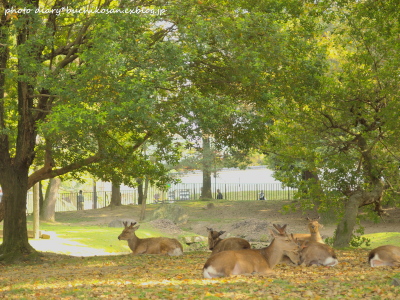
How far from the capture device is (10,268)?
1384cm

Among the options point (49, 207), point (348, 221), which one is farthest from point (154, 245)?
point (49, 207)

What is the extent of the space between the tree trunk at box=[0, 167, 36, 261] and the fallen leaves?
247 cm

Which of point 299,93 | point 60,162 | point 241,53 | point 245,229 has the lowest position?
point 245,229

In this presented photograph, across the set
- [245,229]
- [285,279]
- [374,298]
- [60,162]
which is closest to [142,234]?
[245,229]

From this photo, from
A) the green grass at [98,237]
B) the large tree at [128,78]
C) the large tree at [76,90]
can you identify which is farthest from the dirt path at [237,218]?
the large tree at [76,90]

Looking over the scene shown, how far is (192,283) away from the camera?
28.7 feet

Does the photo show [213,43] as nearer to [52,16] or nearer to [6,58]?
[52,16]

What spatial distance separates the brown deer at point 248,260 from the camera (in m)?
9.28

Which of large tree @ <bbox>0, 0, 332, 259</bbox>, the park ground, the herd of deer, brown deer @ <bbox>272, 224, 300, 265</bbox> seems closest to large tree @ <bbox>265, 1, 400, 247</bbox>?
large tree @ <bbox>0, 0, 332, 259</bbox>

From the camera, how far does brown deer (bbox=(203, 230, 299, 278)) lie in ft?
30.5

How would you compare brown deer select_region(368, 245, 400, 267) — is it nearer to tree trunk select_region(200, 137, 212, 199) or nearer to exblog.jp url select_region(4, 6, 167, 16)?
exblog.jp url select_region(4, 6, 167, 16)

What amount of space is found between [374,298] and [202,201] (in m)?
33.5

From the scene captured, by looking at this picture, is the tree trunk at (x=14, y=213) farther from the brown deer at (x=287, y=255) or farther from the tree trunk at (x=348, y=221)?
the tree trunk at (x=348, y=221)

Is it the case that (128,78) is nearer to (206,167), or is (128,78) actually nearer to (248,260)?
(248,260)
